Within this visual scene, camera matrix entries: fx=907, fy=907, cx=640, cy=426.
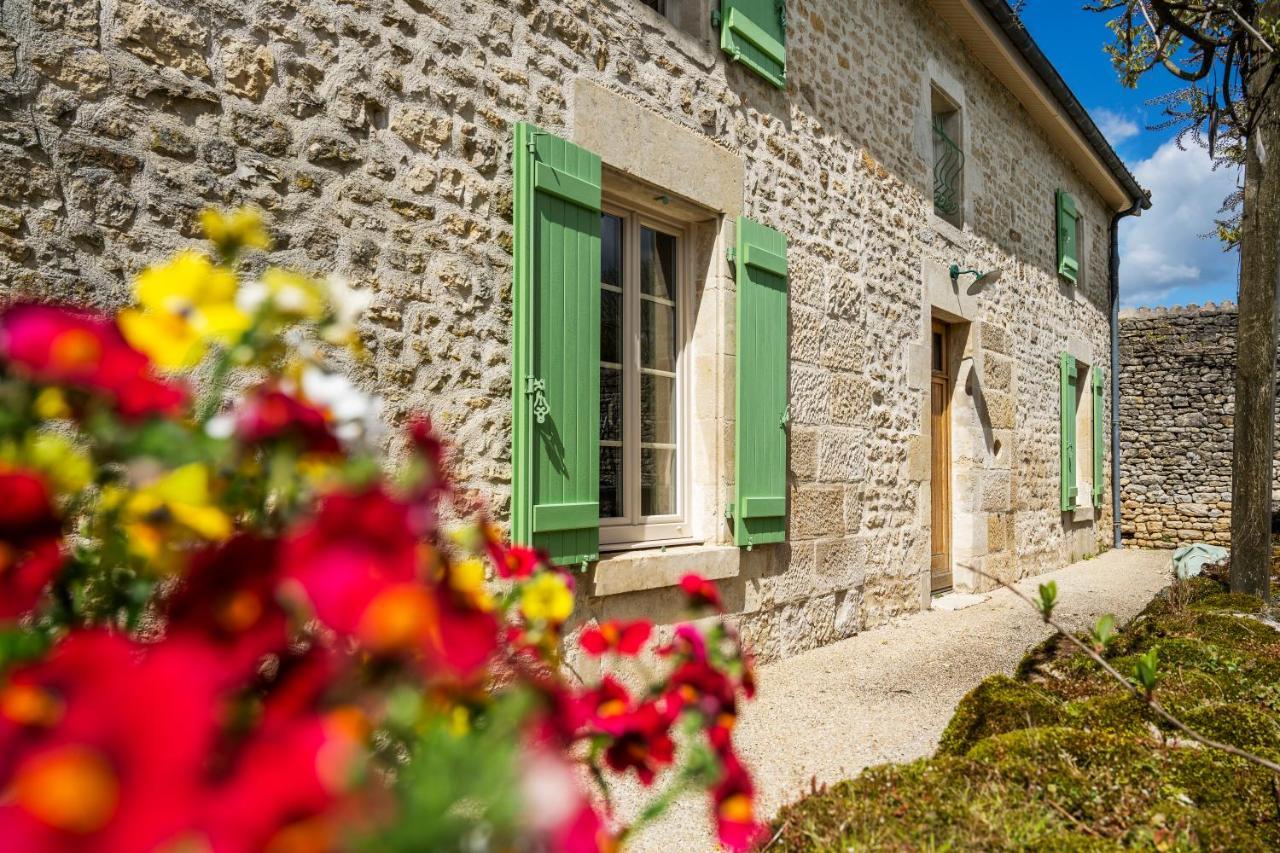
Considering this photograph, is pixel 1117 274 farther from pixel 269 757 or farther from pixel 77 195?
pixel 269 757

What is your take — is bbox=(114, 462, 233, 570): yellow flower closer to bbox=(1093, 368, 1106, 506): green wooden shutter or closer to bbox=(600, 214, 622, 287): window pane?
bbox=(600, 214, 622, 287): window pane

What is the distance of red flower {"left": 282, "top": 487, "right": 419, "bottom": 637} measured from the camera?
1.73ft

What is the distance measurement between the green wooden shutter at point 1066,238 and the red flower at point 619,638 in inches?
376

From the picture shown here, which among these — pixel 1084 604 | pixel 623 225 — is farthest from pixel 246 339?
pixel 1084 604

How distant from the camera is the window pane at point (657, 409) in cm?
439

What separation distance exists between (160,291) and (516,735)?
0.51m

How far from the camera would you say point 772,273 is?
15.6ft

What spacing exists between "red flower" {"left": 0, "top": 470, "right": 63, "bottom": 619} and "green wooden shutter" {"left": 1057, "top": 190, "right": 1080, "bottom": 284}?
10.1 meters

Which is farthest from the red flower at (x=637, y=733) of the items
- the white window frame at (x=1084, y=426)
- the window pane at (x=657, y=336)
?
the white window frame at (x=1084, y=426)

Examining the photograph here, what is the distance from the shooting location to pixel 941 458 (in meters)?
7.41

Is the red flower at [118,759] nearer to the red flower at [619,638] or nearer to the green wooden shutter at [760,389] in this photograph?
the red flower at [619,638]

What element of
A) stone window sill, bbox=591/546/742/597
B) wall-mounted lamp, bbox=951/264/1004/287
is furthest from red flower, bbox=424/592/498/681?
wall-mounted lamp, bbox=951/264/1004/287

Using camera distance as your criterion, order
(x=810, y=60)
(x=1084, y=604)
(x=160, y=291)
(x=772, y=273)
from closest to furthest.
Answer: (x=160, y=291) < (x=772, y=273) < (x=810, y=60) < (x=1084, y=604)

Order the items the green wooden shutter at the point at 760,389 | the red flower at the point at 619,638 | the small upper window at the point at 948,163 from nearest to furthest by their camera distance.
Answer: the red flower at the point at 619,638, the green wooden shutter at the point at 760,389, the small upper window at the point at 948,163
